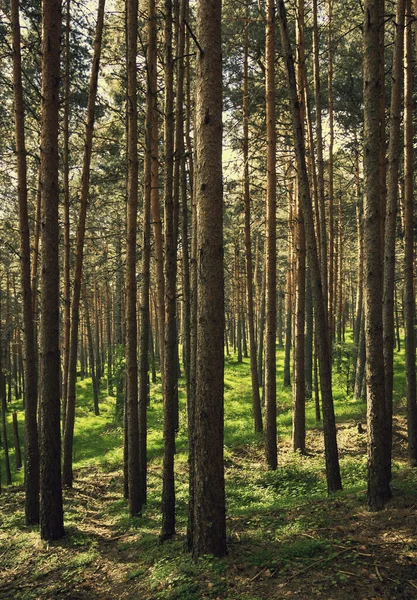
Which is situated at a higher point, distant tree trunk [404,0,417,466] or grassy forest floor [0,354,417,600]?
distant tree trunk [404,0,417,466]

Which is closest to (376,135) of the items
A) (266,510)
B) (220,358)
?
(220,358)

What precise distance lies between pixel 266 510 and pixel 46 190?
6.55 m

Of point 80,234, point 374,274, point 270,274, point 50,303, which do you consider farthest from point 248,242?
point 374,274

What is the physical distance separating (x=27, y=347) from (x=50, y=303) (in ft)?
6.14

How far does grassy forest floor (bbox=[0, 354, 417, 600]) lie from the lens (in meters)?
4.74

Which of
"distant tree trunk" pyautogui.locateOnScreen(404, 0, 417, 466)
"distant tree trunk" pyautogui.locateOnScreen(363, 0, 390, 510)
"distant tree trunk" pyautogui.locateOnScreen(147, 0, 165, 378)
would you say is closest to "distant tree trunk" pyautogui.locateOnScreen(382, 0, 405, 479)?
"distant tree trunk" pyautogui.locateOnScreen(404, 0, 417, 466)

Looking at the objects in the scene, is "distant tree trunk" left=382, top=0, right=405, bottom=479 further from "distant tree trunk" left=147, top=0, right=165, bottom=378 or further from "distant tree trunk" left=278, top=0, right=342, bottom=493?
"distant tree trunk" left=147, top=0, right=165, bottom=378

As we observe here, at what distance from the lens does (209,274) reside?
17.5 feet

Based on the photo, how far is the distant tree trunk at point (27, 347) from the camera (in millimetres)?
8961

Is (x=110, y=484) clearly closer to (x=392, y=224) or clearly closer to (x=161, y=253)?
(x=161, y=253)

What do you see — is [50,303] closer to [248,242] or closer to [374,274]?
[374,274]

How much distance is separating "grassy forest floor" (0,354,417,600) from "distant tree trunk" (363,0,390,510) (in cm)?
52

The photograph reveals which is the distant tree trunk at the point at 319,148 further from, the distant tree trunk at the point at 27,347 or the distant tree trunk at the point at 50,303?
the distant tree trunk at the point at 27,347

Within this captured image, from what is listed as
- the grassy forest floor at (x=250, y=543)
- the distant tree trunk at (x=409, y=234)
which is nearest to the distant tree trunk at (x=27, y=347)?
the grassy forest floor at (x=250, y=543)
